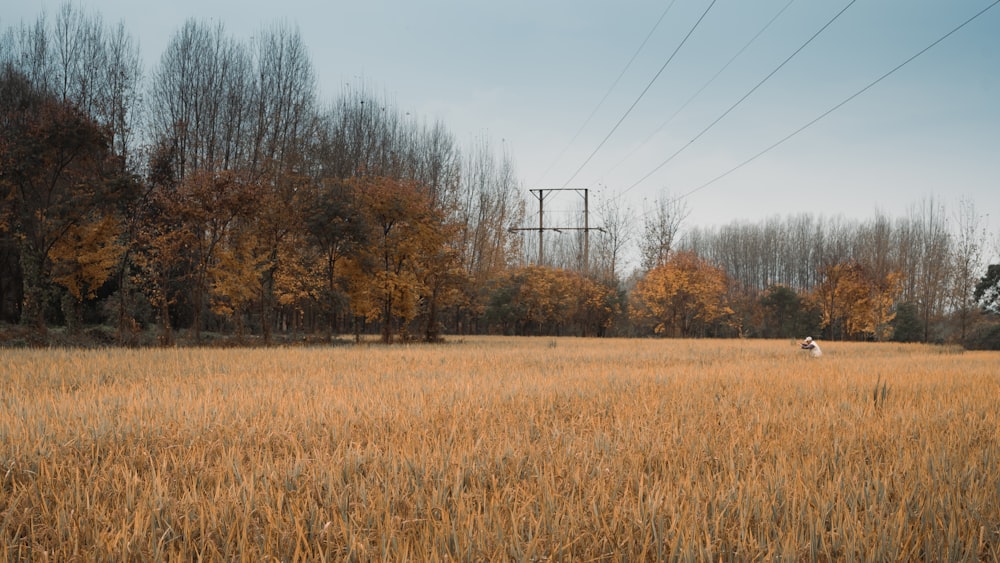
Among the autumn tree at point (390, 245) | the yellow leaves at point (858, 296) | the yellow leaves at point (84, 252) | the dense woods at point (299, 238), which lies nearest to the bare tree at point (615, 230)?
the dense woods at point (299, 238)

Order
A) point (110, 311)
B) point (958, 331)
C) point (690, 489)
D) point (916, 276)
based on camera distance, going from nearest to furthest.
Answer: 1. point (690, 489)
2. point (110, 311)
3. point (958, 331)
4. point (916, 276)

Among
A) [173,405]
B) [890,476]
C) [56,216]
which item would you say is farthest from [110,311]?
[890,476]

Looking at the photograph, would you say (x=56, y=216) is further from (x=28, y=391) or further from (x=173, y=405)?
(x=173, y=405)

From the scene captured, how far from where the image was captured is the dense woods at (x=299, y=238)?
15836 millimetres

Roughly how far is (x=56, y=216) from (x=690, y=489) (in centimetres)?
1873

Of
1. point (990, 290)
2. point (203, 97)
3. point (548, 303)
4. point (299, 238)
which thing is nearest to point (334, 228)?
point (299, 238)

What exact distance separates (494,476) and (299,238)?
59.8 feet

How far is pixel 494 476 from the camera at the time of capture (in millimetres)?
2635

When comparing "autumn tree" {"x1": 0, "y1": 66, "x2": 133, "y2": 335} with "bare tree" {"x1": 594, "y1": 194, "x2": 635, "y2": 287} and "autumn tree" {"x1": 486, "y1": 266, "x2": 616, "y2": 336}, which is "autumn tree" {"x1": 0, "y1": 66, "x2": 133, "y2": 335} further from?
"bare tree" {"x1": 594, "y1": 194, "x2": 635, "y2": 287}

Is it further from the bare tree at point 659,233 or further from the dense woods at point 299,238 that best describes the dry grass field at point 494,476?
the bare tree at point 659,233

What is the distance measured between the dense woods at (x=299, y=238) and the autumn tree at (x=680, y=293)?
0.53 feet

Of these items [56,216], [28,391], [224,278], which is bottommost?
[28,391]

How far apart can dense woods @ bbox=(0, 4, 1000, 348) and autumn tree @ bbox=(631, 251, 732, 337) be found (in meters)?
0.16

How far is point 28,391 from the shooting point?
19.5 feet
